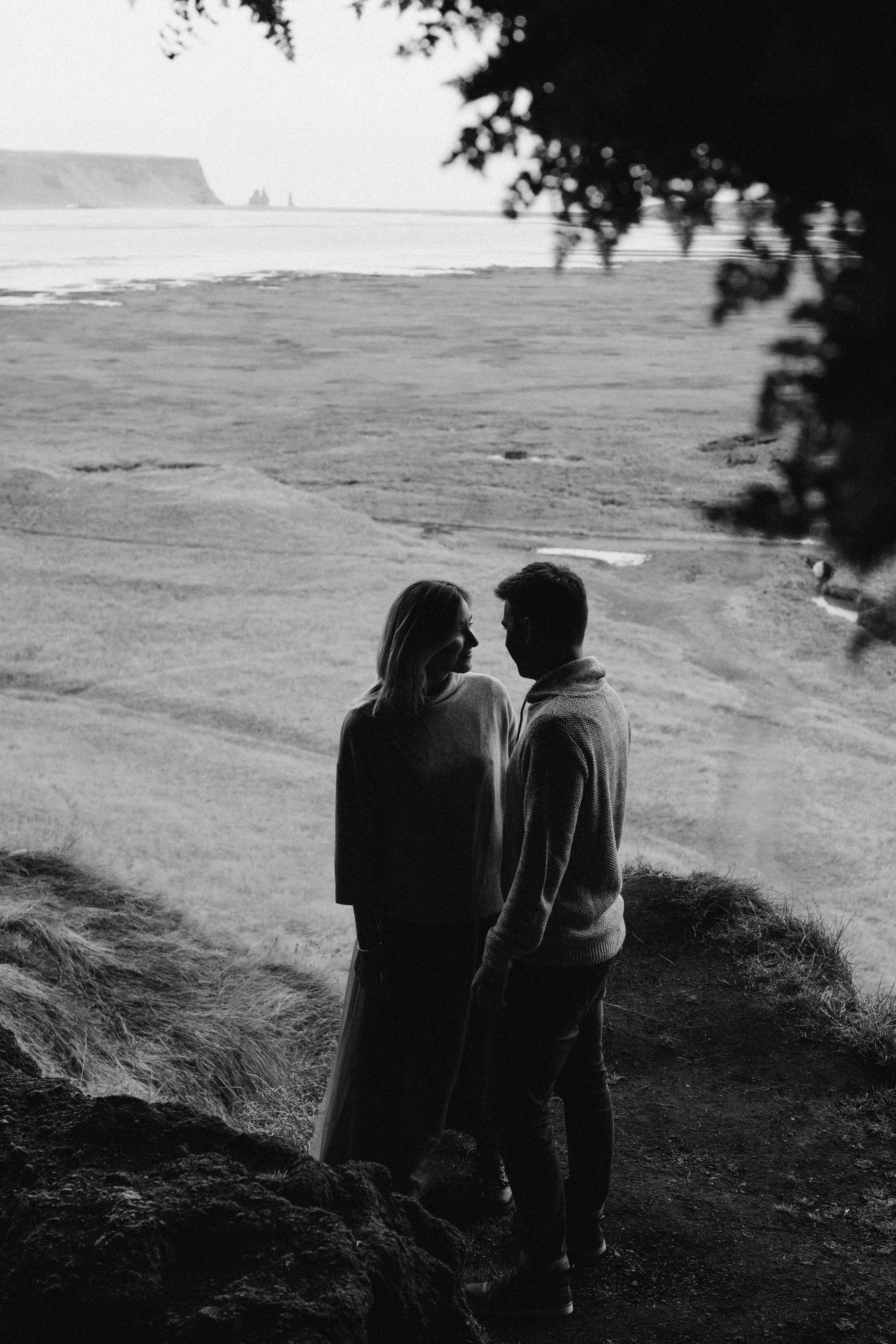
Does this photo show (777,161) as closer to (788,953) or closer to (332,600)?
(788,953)

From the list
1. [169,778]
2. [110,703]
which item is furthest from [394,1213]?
[110,703]

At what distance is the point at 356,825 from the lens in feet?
9.07

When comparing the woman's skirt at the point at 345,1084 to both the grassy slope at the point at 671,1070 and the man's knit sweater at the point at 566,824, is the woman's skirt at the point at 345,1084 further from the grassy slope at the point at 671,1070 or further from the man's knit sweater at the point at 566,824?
the man's knit sweater at the point at 566,824

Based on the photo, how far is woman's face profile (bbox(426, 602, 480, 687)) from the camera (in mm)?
2713

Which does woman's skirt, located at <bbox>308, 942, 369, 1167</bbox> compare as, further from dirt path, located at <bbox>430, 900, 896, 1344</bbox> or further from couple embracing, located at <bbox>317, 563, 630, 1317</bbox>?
dirt path, located at <bbox>430, 900, 896, 1344</bbox>

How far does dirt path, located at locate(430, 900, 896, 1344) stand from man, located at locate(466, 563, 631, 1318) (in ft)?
1.30

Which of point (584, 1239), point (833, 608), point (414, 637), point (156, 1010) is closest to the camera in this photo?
point (414, 637)

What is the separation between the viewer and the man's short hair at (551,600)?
2.48 meters

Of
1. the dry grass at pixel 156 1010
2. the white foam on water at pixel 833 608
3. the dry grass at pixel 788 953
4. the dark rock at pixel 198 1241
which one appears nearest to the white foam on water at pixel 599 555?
the white foam on water at pixel 833 608

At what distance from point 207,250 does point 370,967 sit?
76682 mm

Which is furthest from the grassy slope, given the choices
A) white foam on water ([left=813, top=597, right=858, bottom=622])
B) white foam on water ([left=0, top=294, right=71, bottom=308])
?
white foam on water ([left=0, top=294, right=71, bottom=308])

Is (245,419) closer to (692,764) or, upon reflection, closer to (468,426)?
(468,426)

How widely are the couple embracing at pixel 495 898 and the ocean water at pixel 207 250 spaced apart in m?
40.7

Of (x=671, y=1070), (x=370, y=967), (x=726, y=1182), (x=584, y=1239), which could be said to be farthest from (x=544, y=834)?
(x=671, y=1070)
